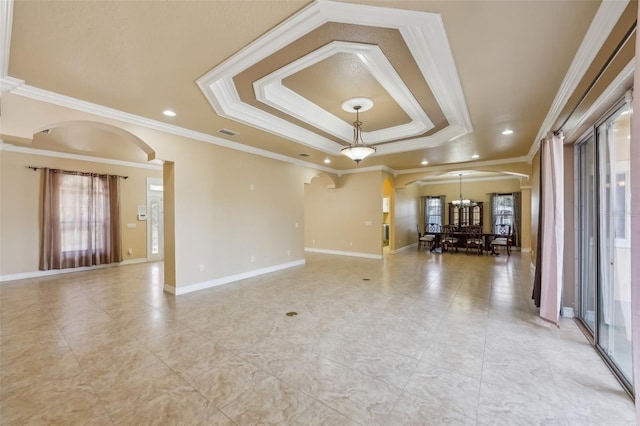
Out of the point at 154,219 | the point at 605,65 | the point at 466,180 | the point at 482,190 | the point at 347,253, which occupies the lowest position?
the point at 347,253

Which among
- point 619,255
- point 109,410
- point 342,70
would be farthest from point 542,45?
point 109,410

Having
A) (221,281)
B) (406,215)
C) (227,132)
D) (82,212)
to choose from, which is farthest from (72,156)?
(406,215)

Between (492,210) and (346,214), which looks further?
(492,210)

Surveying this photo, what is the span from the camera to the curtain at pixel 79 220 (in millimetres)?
6062

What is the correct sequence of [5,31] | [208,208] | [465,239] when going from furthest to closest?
1. [465,239]
2. [208,208]
3. [5,31]

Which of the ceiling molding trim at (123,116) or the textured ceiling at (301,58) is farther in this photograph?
the ceiling molding trim at (123,116)

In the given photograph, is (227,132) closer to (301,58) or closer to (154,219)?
(301,58)

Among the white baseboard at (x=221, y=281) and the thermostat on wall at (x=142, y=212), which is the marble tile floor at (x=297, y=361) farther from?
the thermostat on wall at (x=142, y=212)

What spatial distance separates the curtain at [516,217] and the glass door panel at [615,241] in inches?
346

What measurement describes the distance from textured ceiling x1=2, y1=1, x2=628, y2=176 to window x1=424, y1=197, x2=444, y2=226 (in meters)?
7.83

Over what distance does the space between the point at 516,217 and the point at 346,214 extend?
23.3ft

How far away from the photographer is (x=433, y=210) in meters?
12.4

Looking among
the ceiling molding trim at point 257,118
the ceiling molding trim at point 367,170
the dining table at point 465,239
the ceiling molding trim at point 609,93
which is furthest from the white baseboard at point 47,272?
the dining table at point 465,239

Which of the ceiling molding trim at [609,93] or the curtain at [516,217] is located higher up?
the ceiling molding trim at [609,93]
